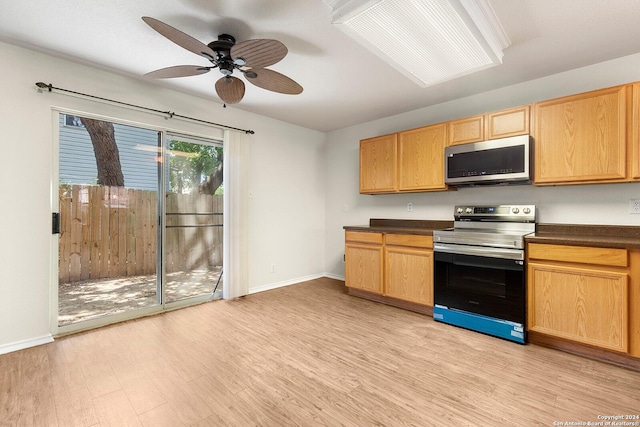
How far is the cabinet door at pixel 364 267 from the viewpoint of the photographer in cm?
361

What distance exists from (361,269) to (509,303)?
170 centimetres

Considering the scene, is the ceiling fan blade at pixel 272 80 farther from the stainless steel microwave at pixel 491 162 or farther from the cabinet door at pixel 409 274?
the cabinet door at pixel 409 274

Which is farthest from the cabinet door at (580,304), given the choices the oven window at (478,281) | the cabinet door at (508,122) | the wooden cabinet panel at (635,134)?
the cabinet door at (508,122)

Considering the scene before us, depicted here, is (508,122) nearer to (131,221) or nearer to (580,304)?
(580,304)

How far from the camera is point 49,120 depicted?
2.57 m

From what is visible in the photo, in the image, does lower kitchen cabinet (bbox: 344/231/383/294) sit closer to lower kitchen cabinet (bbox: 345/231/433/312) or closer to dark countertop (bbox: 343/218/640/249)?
lower kitchen cabinet (bbox: 345/231/433/312)

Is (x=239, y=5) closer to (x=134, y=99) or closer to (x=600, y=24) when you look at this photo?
(x=134, y=99)

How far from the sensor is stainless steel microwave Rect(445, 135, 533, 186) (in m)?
2.71

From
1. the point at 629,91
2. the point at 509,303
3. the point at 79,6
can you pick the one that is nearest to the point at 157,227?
the point at 79,6

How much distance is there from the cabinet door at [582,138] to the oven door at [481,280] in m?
0.87

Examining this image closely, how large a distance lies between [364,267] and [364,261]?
0.08m

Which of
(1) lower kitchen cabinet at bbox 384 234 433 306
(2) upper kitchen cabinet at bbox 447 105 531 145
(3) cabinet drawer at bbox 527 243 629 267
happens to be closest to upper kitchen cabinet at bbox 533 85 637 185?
(2) upper kitchen cabinet at bbox 447 105 531 145

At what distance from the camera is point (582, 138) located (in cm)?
246

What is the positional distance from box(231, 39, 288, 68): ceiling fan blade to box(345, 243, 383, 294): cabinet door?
248cm
